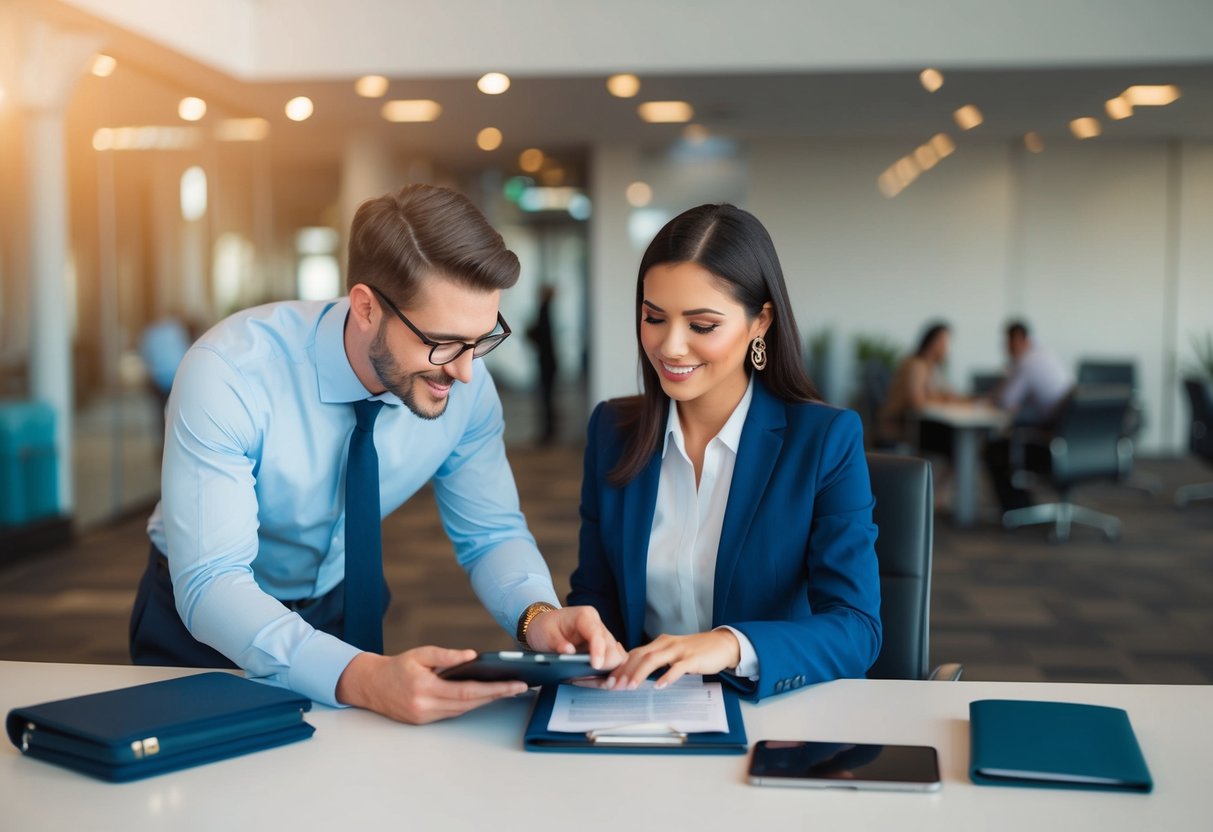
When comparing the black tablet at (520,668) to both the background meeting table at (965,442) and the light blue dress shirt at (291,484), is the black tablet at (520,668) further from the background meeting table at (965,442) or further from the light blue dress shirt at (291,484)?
the background meeting table at (965,442)

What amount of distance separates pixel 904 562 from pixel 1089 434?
5.57 meters

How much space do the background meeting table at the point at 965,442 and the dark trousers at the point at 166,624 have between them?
19.5ft

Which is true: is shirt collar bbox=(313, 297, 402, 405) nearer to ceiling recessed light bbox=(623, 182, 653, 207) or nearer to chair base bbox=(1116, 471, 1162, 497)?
chair base bbox=(1116, 471, 1162, 497)

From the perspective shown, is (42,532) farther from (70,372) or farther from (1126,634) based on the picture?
(1126,634)

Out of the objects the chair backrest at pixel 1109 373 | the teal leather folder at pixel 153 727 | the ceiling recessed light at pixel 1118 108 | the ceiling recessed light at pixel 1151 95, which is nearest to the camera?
the teal leather folder at pixel 153 727

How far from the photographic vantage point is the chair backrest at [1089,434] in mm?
7172

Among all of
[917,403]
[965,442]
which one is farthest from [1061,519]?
[917,403]

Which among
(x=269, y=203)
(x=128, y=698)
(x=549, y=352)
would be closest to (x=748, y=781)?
(x=128, y=698)

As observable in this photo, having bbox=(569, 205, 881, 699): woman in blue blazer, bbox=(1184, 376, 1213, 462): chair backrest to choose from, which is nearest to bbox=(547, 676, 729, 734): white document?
bbox=(569, 205, 881, 699): woman in blue blazer

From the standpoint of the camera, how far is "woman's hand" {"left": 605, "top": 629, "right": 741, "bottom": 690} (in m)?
1.76

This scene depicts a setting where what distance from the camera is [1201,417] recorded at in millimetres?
8539

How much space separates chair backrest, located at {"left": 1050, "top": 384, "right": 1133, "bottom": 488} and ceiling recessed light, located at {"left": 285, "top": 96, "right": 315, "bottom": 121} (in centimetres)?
615

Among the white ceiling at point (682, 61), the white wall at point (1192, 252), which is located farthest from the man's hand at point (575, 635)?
the white wall at point (1192, 252)

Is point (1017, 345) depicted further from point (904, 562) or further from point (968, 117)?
point (904, 562)
